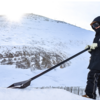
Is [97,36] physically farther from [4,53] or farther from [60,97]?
[4,53]

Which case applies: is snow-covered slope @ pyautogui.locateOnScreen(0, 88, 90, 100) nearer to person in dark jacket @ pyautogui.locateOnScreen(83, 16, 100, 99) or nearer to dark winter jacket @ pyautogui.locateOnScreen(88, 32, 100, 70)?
person in dark jacket @ pyautogui.locateOnScreen(83, 16, 100, 99)

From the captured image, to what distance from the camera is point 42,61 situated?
465 inches

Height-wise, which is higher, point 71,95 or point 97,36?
point 97,36

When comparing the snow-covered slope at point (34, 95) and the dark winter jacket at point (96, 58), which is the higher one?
the dark winter jacket at point (96, 58)

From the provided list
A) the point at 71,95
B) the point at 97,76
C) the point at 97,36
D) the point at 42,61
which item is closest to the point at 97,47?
the point at 97,36

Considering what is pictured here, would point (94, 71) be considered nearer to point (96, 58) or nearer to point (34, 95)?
point (96, 58)

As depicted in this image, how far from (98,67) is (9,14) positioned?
2917cm

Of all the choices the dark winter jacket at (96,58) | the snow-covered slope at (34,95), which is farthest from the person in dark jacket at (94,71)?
the snow-covered slope at (34,95)

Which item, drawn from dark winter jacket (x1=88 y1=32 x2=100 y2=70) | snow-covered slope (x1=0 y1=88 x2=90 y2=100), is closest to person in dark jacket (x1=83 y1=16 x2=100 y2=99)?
dark winter jacket (x1=88 y1=32 x2=100 y2=70)

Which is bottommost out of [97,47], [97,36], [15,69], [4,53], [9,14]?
[15,69]

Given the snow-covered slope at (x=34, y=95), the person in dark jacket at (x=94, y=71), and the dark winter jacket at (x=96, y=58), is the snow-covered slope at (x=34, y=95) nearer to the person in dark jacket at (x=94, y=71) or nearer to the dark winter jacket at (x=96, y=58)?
the person in dark jacket at (x=94, y=71)

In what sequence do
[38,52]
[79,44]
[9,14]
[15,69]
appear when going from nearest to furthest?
1. [15,69]
2. [38,52]
3. [79,44]
4. [9,14]

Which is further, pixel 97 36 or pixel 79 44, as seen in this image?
pixel 79 44

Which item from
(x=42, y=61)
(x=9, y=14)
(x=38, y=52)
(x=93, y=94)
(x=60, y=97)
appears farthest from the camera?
(x=9, y=14)
